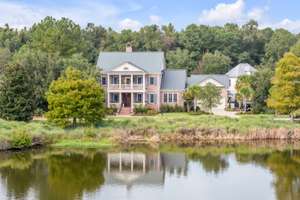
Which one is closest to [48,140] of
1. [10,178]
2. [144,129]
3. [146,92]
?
[144,129]

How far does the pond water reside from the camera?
2565 centimetres

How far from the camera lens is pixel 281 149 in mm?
38562

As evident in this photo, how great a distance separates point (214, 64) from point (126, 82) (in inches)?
816

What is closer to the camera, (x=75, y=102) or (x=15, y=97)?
(x=75, y=102)

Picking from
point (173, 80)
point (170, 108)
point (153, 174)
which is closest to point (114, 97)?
point (170, 108)

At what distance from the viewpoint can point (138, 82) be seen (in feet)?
185

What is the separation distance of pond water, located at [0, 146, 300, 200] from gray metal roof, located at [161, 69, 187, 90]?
18.2 m

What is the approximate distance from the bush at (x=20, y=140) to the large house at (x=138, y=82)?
18.1 metres

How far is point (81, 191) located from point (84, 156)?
9570 mm

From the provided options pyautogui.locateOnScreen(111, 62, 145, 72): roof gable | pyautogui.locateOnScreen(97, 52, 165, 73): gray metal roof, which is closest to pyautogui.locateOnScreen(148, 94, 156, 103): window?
pyautogui.locateOnScreen(97, 52, 165, 73): gray metal roof

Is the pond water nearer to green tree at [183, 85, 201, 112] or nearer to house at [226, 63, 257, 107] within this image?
green tree at [183, 85, 201, 112]

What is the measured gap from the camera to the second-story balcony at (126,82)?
55.8 meters

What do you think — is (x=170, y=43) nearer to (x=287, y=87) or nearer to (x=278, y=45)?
(x=278, y=45)

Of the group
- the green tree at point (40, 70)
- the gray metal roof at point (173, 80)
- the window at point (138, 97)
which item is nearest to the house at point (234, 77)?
the gray metal roof at point (173, 80)
